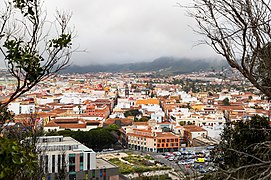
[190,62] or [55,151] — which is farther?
[190,62]

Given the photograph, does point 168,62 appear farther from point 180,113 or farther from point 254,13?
point 254,13

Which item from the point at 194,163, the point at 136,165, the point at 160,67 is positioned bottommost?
the point at 136,165

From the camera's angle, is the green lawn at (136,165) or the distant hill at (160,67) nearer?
the green lawn at (136,165)

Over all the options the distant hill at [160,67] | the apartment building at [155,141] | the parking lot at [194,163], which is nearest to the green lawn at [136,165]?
the parking lot at [194,163]

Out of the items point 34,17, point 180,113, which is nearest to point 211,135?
point 180,113

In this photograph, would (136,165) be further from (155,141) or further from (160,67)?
(160,67)

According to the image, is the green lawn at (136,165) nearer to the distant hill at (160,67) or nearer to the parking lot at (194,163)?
the parking lot at (194,163)

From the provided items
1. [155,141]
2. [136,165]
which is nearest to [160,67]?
[155,141]

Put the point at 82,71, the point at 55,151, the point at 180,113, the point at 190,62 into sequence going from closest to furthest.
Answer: the point at 55,151 → the point at 180,113 → the point at 190,62 → the point at 82,71

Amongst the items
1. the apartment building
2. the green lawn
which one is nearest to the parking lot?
the apartment building

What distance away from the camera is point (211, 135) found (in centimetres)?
2284

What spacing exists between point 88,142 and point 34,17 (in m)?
17.0

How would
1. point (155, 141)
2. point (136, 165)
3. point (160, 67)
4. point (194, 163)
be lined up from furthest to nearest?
point (160, 67) → point (155, 141) → point (136, 165) → point (194, 163)

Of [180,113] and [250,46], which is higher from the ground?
[250,46]
